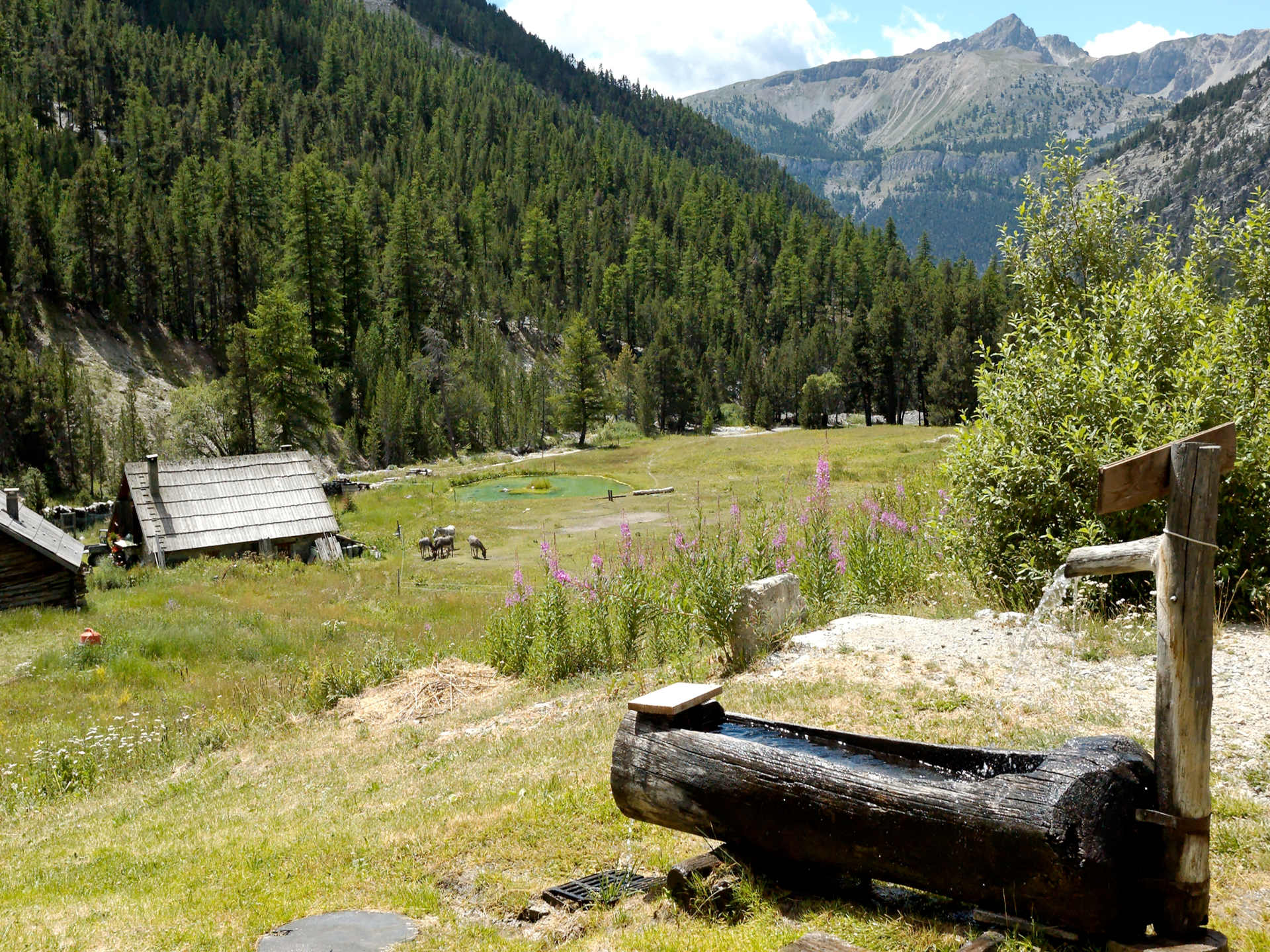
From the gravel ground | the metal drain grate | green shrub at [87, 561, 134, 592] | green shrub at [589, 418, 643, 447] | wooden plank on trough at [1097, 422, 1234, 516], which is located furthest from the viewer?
green shrub at [589, 418, 643, 447]

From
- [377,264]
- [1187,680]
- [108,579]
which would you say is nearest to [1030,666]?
[1187,680]

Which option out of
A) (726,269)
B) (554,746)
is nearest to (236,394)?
(554,746)

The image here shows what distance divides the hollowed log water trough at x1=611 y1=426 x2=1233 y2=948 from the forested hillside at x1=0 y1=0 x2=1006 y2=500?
5937 centimetres

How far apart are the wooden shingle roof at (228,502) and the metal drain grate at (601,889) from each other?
3355cm

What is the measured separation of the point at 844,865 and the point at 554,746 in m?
5.08

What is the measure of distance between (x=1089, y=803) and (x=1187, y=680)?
788 mm

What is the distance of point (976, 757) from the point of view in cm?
490

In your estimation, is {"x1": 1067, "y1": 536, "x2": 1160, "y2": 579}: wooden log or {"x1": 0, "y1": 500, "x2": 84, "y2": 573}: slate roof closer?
{"x1": 1067, "y1": 536, "x2": 1160, "y2": 579}: wooden log

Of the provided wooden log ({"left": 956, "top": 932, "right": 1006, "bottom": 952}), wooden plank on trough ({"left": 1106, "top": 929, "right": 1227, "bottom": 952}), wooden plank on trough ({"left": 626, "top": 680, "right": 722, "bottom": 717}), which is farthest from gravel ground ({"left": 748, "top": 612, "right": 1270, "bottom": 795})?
wooden plank on trough ({"left": 626, "top": 680, "right": 722, "bottom": 717})

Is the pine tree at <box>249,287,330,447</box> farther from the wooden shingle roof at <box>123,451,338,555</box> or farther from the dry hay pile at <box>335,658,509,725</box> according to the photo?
the dry hay pile at <box>335,658,509,725</box>

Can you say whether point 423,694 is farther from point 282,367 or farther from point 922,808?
point 282,367

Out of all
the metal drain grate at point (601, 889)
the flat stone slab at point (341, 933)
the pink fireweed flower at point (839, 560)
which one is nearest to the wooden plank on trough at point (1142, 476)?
the metal drain grate at point (601, 889)

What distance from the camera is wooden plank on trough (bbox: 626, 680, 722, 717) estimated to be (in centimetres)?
580

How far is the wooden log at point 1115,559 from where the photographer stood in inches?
173
